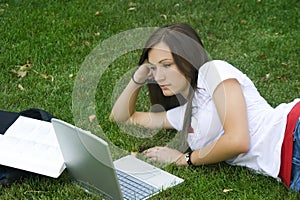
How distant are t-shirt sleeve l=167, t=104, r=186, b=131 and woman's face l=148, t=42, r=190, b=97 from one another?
245 mm

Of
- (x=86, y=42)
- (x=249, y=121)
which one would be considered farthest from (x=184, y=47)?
(x=86, y=42)

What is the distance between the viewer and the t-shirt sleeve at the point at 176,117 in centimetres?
361

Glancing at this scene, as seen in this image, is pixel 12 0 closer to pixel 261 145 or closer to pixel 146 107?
pixel 146 107

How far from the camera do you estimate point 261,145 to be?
3229mm

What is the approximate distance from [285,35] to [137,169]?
268cm

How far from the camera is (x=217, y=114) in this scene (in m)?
3.26

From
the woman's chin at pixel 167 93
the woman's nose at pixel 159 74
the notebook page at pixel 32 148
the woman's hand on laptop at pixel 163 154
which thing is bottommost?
the woman's hand on laptop at pixel 163 154

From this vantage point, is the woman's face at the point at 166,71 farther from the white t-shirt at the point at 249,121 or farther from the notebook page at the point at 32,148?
the notebook page at the point at 32,148

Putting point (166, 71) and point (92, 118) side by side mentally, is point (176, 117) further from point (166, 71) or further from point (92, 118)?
point (92, 118)

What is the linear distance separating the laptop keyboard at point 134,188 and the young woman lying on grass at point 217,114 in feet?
0.76

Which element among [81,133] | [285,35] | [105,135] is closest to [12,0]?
[285,35]

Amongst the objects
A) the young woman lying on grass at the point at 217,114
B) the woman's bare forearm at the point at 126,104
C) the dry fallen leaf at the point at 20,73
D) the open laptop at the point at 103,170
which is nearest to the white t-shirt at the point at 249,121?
the young woman lying on grass at the point at 217,114

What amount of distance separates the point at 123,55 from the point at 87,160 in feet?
7.08

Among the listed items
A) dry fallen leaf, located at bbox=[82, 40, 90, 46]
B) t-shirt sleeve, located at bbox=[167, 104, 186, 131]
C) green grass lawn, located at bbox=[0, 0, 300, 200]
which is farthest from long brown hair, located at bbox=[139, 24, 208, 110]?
dry fallen leaf, located at bbox=[82, 40, 90, 46]
